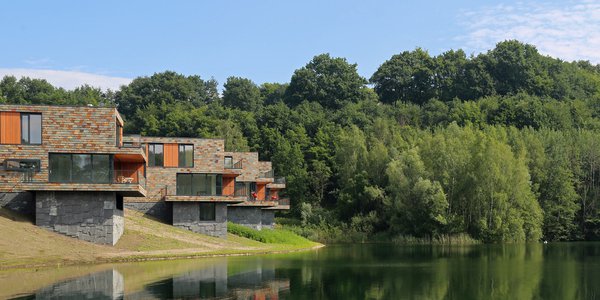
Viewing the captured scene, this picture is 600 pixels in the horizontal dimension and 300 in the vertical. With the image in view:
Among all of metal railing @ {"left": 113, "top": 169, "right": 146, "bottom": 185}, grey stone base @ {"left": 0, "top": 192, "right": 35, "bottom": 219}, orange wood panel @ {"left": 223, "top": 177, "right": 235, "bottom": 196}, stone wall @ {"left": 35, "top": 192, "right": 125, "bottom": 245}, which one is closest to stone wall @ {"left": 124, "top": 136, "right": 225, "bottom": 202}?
orange wood panel @ {"left": 223, "top": 177, "right": 235, "bottom": 196}

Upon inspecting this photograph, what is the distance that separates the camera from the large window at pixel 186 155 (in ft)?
196

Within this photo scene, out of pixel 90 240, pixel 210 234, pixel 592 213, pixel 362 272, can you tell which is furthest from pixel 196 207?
pixel 592 213

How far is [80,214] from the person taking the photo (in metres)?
44.4

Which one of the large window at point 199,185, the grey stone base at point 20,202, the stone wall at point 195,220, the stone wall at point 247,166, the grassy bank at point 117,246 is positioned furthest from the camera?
the stone wall at point 247,166

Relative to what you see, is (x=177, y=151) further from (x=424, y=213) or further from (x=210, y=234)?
(x=424, y=213)

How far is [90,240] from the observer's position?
4434 centimetres

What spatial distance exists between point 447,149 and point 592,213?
20032 millimetres

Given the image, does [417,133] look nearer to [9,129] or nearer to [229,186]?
[229,186]

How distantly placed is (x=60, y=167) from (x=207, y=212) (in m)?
17.3

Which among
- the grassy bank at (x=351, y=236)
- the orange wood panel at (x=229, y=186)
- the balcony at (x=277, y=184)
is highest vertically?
the orange wood panel at (x=229, y=186)

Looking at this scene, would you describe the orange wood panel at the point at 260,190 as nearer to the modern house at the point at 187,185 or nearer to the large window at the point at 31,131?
the modern house at the point at 187,185

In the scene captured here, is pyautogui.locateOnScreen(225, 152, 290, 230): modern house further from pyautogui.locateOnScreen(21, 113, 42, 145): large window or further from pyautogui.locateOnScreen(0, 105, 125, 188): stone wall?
pyautogui.locateOnScreen(21, 113, 42, 145): large window

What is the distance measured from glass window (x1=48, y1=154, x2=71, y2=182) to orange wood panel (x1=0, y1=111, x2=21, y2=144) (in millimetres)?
2155

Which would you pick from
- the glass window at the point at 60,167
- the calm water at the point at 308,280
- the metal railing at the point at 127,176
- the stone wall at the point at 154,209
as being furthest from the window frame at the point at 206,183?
the glass window at the point at 60,167
